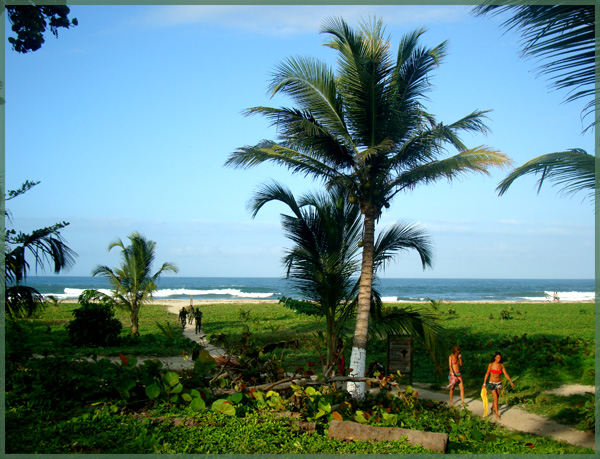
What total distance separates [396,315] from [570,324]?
17275mm

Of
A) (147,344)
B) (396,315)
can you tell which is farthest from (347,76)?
(147,344)

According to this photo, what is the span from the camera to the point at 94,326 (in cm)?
1583

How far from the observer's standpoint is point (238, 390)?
602 centimetres

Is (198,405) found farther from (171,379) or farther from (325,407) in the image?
(325,407)

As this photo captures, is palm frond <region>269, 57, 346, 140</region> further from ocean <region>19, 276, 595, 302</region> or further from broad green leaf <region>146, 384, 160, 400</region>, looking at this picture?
ocean <region>19, 276, 595, 302</region>

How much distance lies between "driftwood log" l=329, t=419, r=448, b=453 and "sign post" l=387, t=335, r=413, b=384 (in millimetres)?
5284

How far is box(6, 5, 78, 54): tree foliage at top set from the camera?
618 centimetres

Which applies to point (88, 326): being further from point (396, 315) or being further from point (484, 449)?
point (484, 449)

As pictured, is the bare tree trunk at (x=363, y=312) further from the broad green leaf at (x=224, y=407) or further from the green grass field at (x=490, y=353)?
the broad green leaf at (x=224, y=407)

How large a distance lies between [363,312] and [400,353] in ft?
7.99

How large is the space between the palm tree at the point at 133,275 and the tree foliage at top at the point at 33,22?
12093mm

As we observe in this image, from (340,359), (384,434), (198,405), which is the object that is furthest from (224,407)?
(340,359)

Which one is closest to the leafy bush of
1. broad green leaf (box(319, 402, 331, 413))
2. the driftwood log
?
broad green leaf (box(319, 402, 331, 413))

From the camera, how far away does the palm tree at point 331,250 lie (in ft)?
30.5
